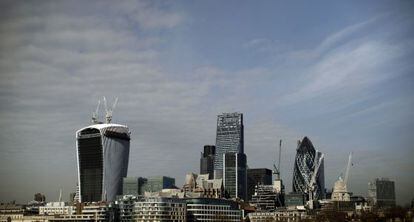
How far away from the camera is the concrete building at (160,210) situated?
50125 mm

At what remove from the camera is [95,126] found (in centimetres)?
6769

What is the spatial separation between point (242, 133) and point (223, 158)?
21.3 feet

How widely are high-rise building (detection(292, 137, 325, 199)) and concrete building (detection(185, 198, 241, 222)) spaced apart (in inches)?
1402

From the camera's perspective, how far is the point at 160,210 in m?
50.3

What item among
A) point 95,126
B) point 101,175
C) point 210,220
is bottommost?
point 210,220

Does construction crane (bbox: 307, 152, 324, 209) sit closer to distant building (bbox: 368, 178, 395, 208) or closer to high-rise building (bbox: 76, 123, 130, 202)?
distant building (bbox: 368, 178, 395, 208)

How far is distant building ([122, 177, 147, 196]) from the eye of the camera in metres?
70.8

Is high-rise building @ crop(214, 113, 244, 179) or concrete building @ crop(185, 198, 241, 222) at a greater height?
high-rise building @ crop(214, 113, 244, 179)

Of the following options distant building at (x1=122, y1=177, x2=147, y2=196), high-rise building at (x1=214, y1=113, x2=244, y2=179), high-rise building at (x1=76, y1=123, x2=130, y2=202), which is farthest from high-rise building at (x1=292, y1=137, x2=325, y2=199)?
high-rise building at (x1=76, y1=123, x2=130, y2=202)

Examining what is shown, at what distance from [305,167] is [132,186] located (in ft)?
101

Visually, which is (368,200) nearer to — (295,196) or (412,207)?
(295,196)

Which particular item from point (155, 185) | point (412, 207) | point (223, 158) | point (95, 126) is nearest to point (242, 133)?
point (223, 158)

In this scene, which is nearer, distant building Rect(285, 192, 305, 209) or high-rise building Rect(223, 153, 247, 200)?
distant building Rect(285, 192, 305, 209)

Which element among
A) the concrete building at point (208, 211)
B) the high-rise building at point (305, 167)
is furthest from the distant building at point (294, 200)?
the concrete building at point (208, 211)
